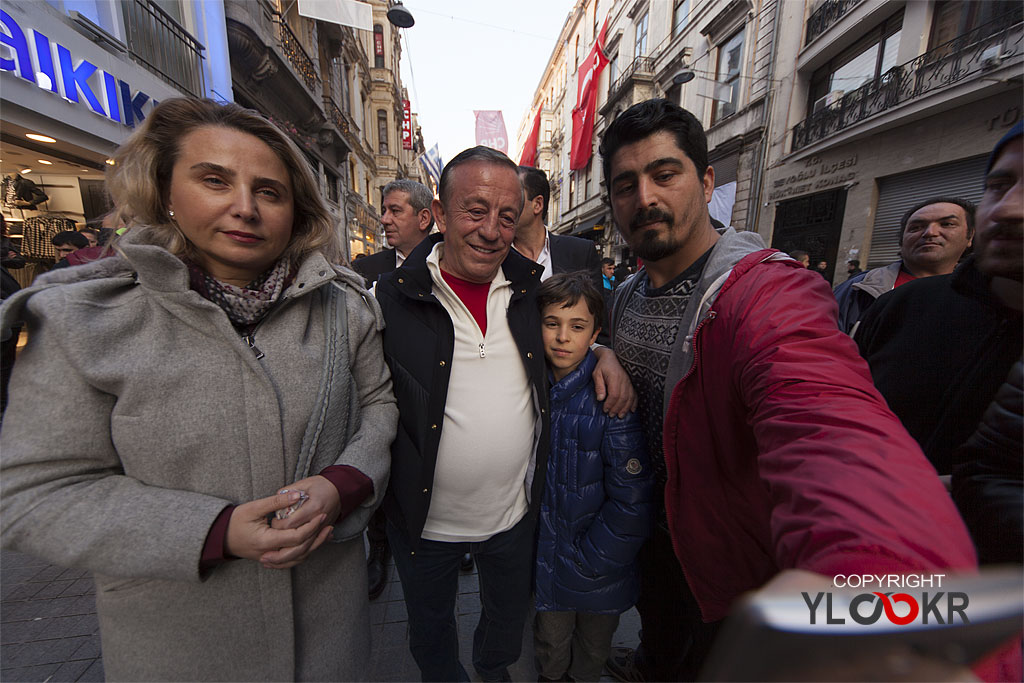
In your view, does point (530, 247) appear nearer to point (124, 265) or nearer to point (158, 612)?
point (124, 265)

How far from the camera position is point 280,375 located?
1.08 metres

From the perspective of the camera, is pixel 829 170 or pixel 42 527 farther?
pixel 829 170

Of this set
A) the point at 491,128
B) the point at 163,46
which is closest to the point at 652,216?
the point at 163,46

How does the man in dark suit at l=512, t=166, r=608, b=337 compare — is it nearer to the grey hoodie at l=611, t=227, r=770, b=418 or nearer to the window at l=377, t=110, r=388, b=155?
the grey hoodie at l=611, t=227, r=770, b=418

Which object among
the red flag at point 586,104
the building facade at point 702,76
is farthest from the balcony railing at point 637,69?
the red flag at point 586,104

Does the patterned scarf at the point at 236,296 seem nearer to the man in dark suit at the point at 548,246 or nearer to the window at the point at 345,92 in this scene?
the man in dark suit at the point at 548,246

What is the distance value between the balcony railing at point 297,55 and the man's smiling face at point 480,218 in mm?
11651

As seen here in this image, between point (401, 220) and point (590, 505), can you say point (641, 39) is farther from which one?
point (590, 505)

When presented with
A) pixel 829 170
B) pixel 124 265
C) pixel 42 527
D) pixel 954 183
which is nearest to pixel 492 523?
pixel 42 527

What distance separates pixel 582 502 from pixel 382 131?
1129 inches

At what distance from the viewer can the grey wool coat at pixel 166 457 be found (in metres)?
0.85

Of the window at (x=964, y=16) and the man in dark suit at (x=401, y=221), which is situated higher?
the window at (x=964, y=16)

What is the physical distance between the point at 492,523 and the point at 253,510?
987mm

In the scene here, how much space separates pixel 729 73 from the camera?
498 inches
